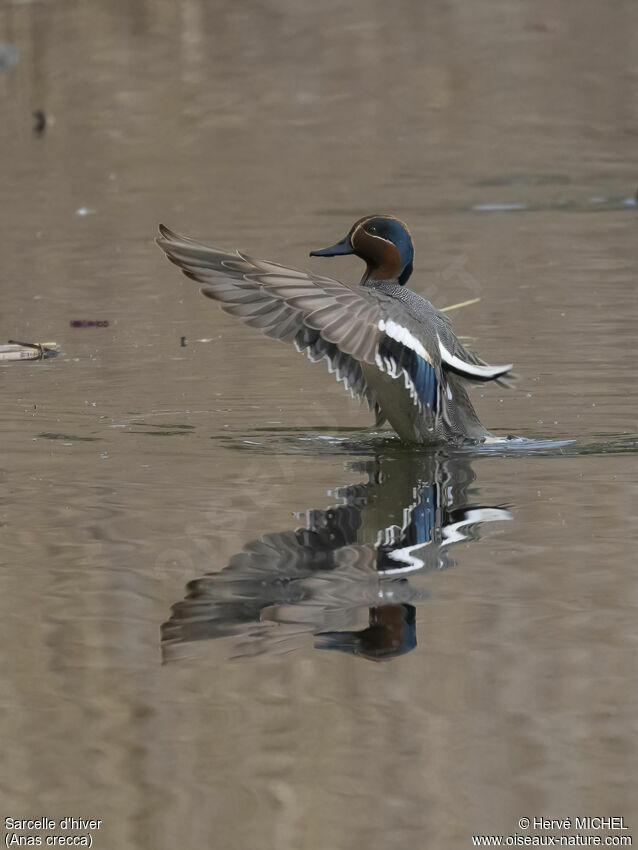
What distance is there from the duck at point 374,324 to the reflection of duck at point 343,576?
22.3 inches

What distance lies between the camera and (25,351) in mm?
10094

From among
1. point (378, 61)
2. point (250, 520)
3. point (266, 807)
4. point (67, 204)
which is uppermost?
point (378, 61)

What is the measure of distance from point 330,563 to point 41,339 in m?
5.19

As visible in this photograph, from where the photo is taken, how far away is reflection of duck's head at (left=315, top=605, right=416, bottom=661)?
4.97m

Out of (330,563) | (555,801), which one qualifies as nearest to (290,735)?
(555,801)

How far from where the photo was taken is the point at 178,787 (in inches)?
164

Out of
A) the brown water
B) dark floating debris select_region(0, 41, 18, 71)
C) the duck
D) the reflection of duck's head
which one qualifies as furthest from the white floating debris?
the reflection of duck's head

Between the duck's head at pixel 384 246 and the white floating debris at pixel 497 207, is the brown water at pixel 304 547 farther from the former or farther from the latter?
the duck's head at pixel 384 246

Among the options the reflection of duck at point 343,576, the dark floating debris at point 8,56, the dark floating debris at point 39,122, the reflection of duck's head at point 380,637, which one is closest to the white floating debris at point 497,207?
the dark floating debris at point 39,122

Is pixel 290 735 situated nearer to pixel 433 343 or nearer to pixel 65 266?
pixel 433 343

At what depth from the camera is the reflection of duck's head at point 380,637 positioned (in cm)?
497

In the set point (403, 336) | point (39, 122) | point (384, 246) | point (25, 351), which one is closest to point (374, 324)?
point (403, 336)

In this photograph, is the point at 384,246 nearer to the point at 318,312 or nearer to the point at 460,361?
the point at 460,361

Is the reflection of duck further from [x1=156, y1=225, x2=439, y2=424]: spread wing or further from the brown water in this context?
[x1=156, y1=225, x2=439, y2=424]: spread wing
